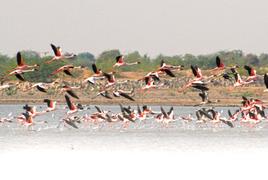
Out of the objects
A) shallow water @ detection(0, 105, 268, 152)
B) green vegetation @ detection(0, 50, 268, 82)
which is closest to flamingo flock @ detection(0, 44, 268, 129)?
shallow water @ detection(0, 105, 268, 152)

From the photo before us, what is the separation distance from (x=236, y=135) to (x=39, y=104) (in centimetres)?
2871

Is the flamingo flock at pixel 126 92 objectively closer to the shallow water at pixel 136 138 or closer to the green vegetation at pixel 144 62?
the shallow water at pixel 136 138

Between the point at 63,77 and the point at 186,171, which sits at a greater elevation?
the point at 63,77

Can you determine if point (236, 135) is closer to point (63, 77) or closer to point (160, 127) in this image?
point (160, 127)

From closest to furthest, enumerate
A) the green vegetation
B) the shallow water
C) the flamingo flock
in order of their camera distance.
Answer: the flamingo flock → the shallow water → the green vegetation

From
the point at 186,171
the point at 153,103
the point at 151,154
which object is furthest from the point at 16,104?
the point at 186,171

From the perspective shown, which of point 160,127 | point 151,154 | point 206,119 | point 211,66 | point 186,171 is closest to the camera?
point 186,171

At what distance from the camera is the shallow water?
3300 cm

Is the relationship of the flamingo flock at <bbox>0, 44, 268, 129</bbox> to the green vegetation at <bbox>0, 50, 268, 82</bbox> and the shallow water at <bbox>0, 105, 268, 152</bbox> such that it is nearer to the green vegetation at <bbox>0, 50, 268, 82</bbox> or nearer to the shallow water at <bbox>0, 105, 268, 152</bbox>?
the shallow water at <bbox>0, 105, 268, 152</bbox>

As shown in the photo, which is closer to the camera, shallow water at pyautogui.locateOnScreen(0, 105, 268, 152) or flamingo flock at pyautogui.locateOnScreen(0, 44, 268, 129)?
flamingo flock at pyautogui.locateOnScreen(0, 44, 268, 129)

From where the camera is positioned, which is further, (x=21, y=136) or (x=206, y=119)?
(x=206, y=119)

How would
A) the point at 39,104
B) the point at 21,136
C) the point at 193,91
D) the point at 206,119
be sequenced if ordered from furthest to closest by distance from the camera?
the point at 193,91
the point at 39,104
the point at 206,119
the point at 21,136

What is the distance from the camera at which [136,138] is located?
36.9 meters

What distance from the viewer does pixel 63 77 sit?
243ft
